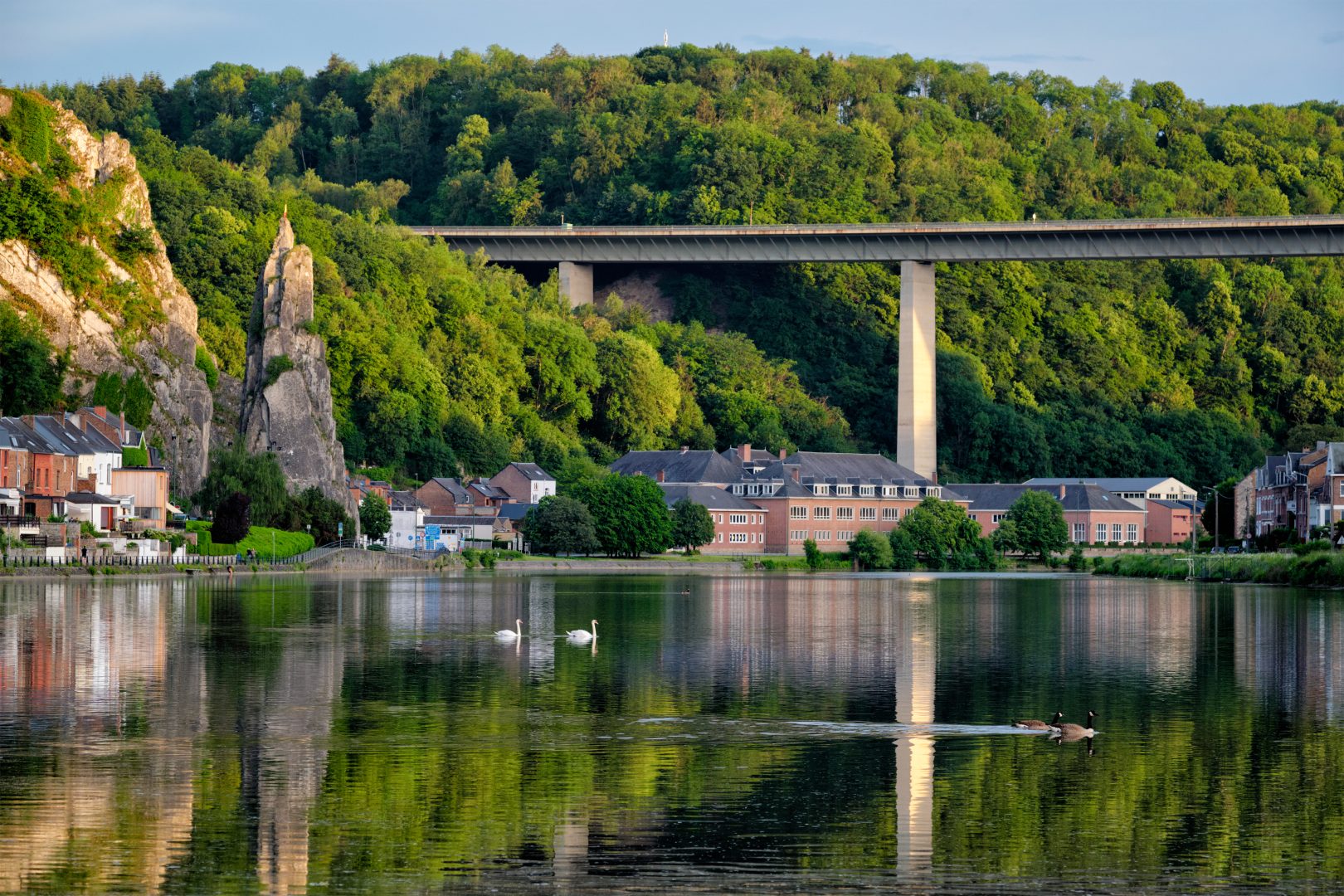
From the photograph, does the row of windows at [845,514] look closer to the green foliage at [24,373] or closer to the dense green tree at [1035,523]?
the dense green tree at [1035,523]

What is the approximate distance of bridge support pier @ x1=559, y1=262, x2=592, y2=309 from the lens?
169m

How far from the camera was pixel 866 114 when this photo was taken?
192875 mm

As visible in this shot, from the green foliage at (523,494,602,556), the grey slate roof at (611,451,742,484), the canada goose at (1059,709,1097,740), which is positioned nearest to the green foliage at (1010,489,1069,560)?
the grey slate roof at (611,451,742,484)

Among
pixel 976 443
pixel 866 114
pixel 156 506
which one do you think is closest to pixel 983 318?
pixel 976 443

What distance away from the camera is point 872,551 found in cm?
13538

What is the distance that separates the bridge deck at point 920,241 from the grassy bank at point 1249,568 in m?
31.6

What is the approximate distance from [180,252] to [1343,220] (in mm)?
84023

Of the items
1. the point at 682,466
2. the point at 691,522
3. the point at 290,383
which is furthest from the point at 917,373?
the point at 290,383

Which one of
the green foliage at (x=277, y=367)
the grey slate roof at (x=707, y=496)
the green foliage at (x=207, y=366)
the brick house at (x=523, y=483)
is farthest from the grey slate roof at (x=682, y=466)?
the green foliage at (x=207, y=366)

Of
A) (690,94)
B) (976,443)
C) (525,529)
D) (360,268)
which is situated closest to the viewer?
(525,529)

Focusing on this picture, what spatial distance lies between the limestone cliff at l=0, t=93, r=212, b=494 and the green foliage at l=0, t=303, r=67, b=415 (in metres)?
2.82

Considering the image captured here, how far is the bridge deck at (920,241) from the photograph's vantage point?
145 metres

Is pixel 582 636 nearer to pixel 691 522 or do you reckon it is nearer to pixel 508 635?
pixel 508 635

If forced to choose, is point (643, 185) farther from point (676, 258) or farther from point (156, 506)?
point (156, 506)
